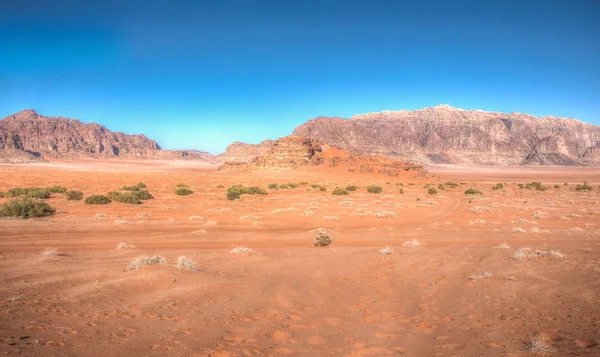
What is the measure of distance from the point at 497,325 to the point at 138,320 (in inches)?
215

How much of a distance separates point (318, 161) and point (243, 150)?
87156 mm

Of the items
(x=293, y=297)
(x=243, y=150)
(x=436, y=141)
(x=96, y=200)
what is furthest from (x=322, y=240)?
(x=436, y=141)

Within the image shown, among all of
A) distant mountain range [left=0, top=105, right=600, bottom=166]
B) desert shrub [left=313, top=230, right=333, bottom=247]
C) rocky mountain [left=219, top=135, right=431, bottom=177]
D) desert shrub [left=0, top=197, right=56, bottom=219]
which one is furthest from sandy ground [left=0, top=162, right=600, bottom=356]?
distant mountain range [left=0, top=105, right=600, bottom=166]

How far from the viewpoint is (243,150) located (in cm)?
16462

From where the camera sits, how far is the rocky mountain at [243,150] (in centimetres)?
15202

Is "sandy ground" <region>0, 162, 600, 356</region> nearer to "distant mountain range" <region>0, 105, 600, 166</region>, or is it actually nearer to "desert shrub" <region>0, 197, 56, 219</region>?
"desert shrub" <region>0, 197, 56, 219</region>

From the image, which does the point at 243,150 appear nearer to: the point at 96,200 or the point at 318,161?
the point at 318,161

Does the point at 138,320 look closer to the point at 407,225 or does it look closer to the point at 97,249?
the point at 97,249

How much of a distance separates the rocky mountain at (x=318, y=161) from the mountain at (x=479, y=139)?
67.1 meters

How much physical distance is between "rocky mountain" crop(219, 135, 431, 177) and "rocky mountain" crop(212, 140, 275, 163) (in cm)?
5956

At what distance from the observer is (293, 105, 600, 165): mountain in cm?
16600

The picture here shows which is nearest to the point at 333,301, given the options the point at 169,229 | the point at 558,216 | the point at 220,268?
the point at 220,268

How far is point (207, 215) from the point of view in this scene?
66.5 feet

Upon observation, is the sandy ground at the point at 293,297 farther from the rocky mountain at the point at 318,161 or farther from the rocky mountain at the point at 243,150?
the rocky mountain at the point at 243,150
